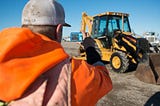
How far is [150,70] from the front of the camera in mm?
9688

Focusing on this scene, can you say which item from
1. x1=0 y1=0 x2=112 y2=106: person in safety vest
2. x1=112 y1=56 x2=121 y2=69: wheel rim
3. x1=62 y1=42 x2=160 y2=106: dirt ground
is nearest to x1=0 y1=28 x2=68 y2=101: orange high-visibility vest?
x1=0 y1=0 x2=112 y2=106: person in safety vest

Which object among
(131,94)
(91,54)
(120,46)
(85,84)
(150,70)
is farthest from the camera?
(120,46)

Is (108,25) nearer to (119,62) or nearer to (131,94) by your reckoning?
(119,62)

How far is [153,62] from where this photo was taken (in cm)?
1009

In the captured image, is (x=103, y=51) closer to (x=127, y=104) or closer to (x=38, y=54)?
(x=127, y=104)

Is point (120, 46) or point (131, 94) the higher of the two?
point (120, 46)

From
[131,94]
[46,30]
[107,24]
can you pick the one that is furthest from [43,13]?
[107,24]

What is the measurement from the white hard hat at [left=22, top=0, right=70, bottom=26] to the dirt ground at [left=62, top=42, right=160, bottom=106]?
5.67 meters

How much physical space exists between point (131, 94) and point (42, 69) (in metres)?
6.95

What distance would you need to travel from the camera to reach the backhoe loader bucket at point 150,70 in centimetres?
960

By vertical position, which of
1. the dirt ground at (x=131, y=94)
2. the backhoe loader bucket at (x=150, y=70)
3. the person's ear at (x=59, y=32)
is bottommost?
the dirt ground at (x=131, y=94)

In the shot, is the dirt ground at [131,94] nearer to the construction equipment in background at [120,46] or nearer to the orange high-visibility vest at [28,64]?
the construction equipment in background at [120,46]

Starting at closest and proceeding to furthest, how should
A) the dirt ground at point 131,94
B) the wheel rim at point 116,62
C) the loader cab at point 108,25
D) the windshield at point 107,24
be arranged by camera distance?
the dirt ground at point 131,94, the wheel rim at point 116,62, the loader cab at point 108,25, the windshield at point 107,24

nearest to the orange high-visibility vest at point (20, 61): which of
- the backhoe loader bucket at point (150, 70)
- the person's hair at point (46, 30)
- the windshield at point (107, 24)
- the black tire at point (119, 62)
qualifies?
the person's hair at point (46, 30)
